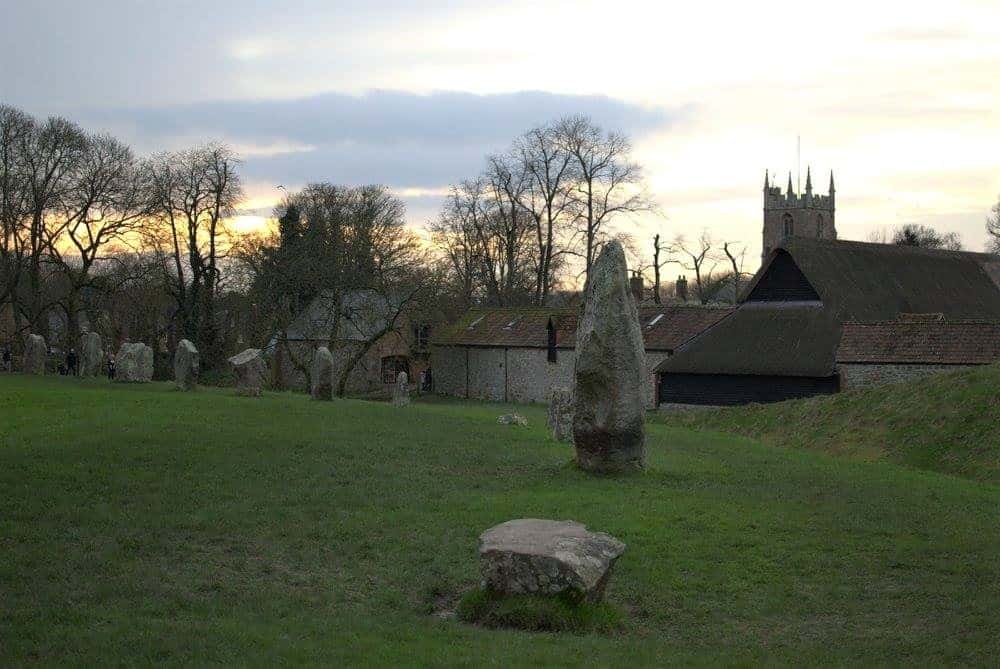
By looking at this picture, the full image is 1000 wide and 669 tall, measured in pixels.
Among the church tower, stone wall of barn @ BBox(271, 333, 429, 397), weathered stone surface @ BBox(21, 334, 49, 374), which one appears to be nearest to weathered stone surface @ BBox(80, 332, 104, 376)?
weathered stone surface @ BBox(21, 334, 49, 374)

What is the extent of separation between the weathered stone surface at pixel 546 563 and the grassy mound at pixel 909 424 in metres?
13.8

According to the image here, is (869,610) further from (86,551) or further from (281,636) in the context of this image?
(86,551)

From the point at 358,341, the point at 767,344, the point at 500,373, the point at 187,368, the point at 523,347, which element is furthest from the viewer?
the point at 500,373

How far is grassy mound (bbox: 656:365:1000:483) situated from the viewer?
78.2 ft

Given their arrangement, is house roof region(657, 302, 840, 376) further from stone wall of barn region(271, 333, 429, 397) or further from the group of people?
the group of people

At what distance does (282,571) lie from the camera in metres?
12.0

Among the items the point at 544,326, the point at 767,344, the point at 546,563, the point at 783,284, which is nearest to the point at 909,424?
the point at 767,344

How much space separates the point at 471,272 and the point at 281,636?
64122 millimetres

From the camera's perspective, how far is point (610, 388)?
17891 millimetres

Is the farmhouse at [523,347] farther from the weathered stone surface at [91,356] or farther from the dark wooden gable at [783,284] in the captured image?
the weathered stone surface at [91,356]

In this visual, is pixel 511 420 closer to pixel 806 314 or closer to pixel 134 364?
pixel 134 364

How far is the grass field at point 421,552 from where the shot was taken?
9.48m

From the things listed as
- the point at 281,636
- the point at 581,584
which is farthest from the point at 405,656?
the point at 581,584

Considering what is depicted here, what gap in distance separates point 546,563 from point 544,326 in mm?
45125
